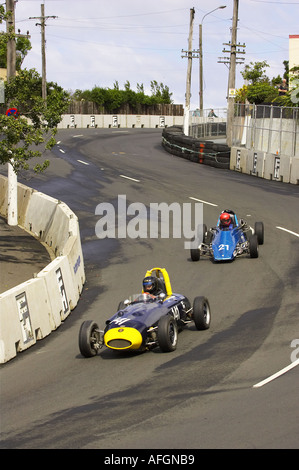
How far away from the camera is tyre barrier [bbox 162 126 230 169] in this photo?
4035cm

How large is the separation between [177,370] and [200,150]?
31.8 m

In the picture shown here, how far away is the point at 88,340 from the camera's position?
487 inches

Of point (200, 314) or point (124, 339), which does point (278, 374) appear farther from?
point (200, 314)

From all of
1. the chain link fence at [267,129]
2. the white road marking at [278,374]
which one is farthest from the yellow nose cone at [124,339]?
the chain link fence at [267,129]

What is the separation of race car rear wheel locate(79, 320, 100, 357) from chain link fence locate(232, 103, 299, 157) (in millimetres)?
25532

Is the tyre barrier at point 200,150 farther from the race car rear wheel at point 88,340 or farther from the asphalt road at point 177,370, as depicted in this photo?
the race car rear wheel at point 88,340

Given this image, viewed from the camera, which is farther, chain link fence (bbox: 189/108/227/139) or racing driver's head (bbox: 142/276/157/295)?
chain link fence (bbox: 189/108/227/139)

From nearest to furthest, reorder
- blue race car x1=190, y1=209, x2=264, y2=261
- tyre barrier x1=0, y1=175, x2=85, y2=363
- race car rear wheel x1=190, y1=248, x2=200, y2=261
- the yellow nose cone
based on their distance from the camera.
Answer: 1. the yellow nose cone
2. tyre barrier x1=0, y1=175, x2=85, y2=363
3. blue race car x1=190, y1=209, x2=264, y2=261
4. race car rear wheel x1=190, y1=248, x2=200, y2=261

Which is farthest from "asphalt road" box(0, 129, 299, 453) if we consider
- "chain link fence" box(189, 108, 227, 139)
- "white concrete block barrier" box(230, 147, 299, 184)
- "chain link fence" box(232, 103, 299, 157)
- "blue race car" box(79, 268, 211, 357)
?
"chain link fence" box(189, 108, 227, 139)

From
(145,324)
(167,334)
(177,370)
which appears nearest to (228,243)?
(145,324)

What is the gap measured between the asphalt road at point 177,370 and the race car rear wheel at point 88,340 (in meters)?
0.15

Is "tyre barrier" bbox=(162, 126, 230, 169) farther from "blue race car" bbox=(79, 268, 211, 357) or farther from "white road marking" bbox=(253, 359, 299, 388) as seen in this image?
"white road marking" bbox=(253, 359, 299, 388)

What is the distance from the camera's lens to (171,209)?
28.5m
